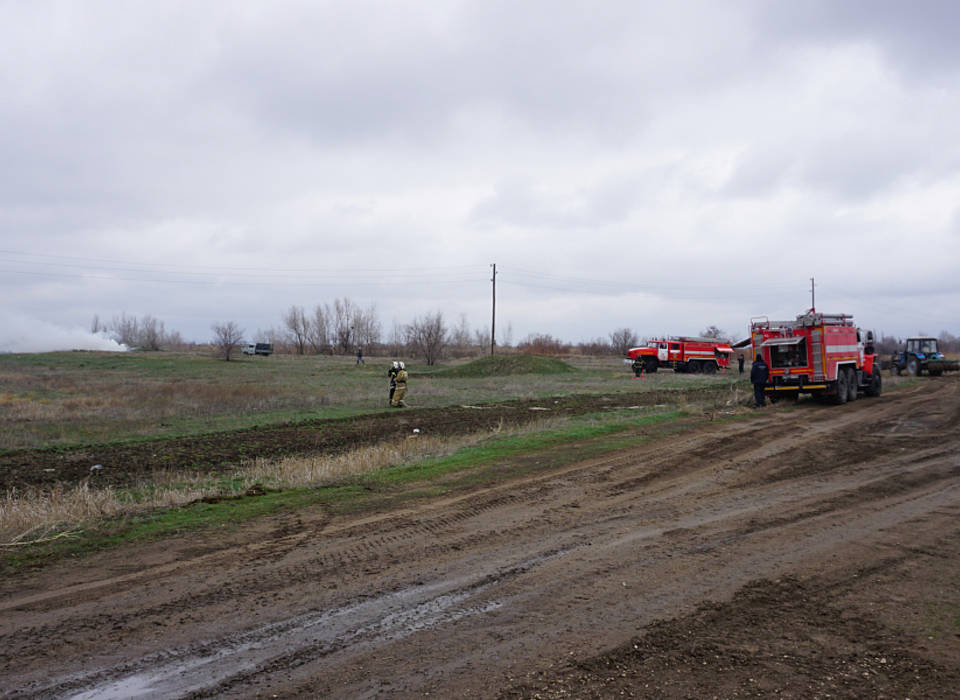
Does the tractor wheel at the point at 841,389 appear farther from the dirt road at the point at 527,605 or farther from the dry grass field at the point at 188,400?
the dirt road at the point at 527,605

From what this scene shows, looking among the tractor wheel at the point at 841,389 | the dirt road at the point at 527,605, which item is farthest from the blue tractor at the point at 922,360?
the dirt road at the point at 527,605

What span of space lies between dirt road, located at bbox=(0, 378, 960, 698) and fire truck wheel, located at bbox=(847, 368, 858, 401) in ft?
52.6

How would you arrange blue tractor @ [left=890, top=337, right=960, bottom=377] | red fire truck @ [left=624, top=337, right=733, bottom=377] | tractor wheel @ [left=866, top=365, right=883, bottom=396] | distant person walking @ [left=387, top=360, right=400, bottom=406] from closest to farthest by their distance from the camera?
tractor wheel @ [left=866, top=365, right=883, bottom=396] → distant person walking @ [left=387, top=360, right=400, bottom=406] → blue tractor @ [left=890, top=337, right=960, bottom=377] → red fire truck @ [left=624, top=337, right=733, bottom=377]

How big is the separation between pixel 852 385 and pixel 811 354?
9.10 ft

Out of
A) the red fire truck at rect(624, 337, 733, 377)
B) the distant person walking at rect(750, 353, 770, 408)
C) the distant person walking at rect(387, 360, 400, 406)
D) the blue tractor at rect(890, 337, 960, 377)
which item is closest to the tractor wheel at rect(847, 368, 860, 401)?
the distant person walking at rect(750, 353, 770, 408)

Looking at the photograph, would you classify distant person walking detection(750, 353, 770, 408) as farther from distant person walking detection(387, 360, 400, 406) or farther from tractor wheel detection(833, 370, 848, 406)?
distant person walking detection(387, 360, 400, 406)

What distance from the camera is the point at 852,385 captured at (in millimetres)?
24281

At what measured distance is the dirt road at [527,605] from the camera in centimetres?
423

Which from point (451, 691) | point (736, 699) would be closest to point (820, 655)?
point (736, 699)

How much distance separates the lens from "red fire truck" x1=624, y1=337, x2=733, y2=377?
161 ft

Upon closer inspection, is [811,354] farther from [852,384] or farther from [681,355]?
[681,355]

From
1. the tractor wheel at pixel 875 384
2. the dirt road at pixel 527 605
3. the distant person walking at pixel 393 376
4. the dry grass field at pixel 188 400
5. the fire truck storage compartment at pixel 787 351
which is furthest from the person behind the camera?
the distant person walking at pixel 393 376

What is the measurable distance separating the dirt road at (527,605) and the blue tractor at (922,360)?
1495 inches

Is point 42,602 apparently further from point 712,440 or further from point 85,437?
point 85,437
